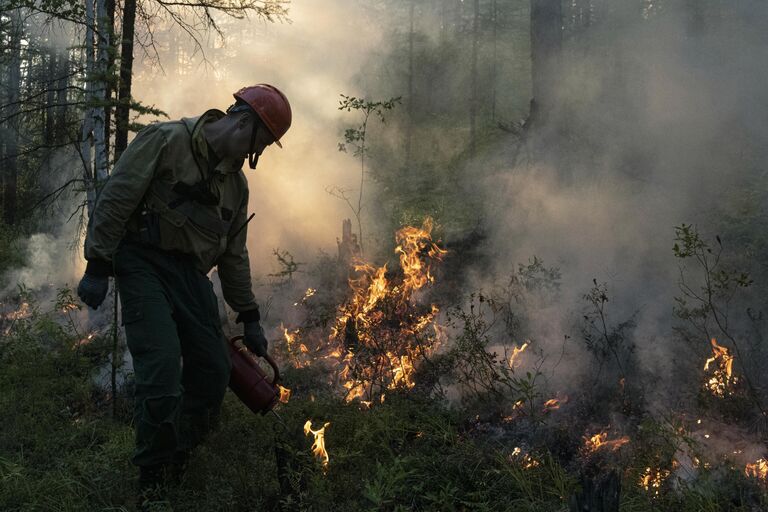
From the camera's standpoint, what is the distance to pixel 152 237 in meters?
3.10

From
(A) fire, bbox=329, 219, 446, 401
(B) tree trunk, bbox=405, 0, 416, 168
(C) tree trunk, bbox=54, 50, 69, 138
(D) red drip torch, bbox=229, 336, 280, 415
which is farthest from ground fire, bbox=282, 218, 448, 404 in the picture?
(B) tree trunk, bbox=405, 0, 416, 168

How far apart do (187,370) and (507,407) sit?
2474 mm

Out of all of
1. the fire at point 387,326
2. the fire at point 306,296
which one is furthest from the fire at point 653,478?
the fire at point 306,296

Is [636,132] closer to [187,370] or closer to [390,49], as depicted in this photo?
[187,370]

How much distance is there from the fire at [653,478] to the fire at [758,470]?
18.9 inches

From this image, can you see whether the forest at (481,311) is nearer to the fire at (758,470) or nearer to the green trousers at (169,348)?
the fire at (758,470)

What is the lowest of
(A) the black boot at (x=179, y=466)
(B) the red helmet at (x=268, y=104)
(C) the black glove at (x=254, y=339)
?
(A) the black boot at (x=179, y=466)

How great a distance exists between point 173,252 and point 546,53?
679cm

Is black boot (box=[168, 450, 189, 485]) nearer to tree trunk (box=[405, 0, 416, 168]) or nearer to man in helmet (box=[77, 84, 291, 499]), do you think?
man in helmet (box=[77, 84, 291, 499])

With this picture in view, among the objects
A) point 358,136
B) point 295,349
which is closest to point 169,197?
point 295,349

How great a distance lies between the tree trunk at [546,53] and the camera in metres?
8.01

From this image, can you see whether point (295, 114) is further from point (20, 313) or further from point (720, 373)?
point (720, 373)

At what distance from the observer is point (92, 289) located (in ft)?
9.74

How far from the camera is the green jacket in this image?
3.00 meters
